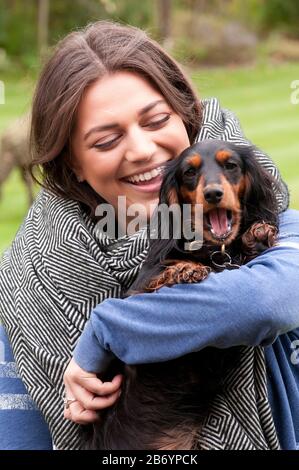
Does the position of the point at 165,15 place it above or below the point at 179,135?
below

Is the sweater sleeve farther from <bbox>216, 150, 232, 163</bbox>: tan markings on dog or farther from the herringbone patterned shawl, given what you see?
<bbox>216, 150, 232, 163</bbox>: tan markings on dog

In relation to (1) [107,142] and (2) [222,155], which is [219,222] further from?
(1) [107,142]

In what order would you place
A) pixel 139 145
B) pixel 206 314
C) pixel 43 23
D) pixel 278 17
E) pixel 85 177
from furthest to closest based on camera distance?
pixel 278 17
pixel 43 23
pixel 85 177
pixel 139 145
pixel 206 314

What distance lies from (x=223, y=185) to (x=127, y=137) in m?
0.40

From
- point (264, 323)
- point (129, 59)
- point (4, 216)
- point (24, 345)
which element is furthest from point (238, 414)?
point (4, 216)

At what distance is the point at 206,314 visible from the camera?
2.36m

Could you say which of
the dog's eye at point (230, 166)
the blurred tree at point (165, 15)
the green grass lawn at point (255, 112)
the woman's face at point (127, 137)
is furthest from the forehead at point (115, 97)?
the blurred tree at point (165, 15)

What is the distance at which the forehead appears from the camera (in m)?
2.97

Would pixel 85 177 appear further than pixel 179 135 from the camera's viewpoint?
Yes

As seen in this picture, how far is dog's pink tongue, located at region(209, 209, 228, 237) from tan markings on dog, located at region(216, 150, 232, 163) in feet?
0.54

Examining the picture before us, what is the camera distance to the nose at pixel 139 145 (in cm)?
297

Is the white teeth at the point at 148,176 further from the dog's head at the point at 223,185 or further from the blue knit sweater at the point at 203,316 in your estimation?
the blue knit sweater at the point at 203,316

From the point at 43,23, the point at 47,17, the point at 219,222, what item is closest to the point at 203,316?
the point at 219,222

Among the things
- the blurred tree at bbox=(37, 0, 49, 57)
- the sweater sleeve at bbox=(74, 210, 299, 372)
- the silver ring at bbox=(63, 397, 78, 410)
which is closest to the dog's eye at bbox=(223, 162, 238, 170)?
the sweater sleeve at bbox=(74, 210, 299, 372)
